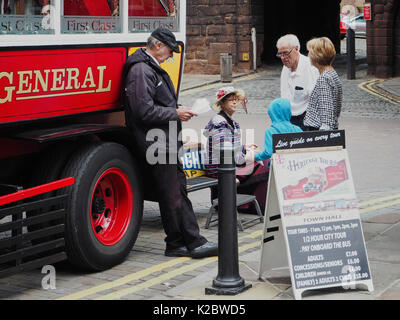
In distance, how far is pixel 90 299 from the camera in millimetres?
5520

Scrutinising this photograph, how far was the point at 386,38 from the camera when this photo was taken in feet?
73.9

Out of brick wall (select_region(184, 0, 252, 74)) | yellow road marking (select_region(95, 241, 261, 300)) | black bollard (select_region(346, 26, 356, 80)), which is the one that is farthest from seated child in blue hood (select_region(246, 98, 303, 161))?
brick wall (select_region(184, 0, 252, 74))

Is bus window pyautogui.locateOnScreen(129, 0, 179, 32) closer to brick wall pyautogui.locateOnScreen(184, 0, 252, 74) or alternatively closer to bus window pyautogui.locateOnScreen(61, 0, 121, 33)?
bus window pyautogui.locateOnScreen(61, 0, 121, 33)

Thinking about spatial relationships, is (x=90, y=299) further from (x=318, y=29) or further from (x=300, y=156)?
(x=318, y=29)

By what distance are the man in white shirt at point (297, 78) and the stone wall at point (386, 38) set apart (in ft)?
49.6

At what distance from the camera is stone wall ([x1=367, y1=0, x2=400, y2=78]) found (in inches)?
882

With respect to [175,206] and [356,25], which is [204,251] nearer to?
[175,206]

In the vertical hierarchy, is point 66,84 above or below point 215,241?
above

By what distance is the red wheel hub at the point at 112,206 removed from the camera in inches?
249

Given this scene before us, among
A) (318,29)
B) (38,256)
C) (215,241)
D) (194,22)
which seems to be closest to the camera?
(38,256)
